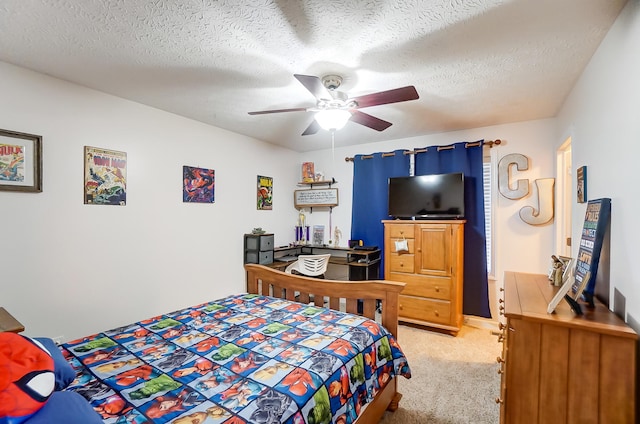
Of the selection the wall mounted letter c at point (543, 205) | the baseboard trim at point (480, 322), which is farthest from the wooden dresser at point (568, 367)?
the baseboard trim at point (480, 322)

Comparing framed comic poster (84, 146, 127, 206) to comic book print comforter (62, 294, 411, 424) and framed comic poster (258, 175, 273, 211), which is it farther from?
framed comic poster (258, 175, 273, 211)

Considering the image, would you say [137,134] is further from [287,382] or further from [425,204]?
[425,204]

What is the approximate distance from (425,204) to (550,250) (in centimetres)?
141

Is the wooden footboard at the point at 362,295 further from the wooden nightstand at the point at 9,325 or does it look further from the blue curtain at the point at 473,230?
the blue curtain at the point at 473,230

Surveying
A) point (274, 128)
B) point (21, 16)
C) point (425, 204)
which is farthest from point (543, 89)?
point (21, 16)

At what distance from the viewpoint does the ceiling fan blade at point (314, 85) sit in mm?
1784

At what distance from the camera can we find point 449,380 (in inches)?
97.3

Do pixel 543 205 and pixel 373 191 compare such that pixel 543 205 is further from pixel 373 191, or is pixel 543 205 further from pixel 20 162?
pixel 20 162

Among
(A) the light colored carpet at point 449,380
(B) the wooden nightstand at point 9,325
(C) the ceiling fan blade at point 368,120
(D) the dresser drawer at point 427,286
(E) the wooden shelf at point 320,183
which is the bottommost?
(A) the light colored carpet at point 449,380

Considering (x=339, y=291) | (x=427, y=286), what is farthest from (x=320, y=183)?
(x=339, y=291)

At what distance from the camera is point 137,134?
292cm

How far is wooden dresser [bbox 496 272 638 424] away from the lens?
4.20ft

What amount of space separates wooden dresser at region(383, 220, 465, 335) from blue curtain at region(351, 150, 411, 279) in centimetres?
56

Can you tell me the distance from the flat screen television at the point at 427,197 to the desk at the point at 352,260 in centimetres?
68
